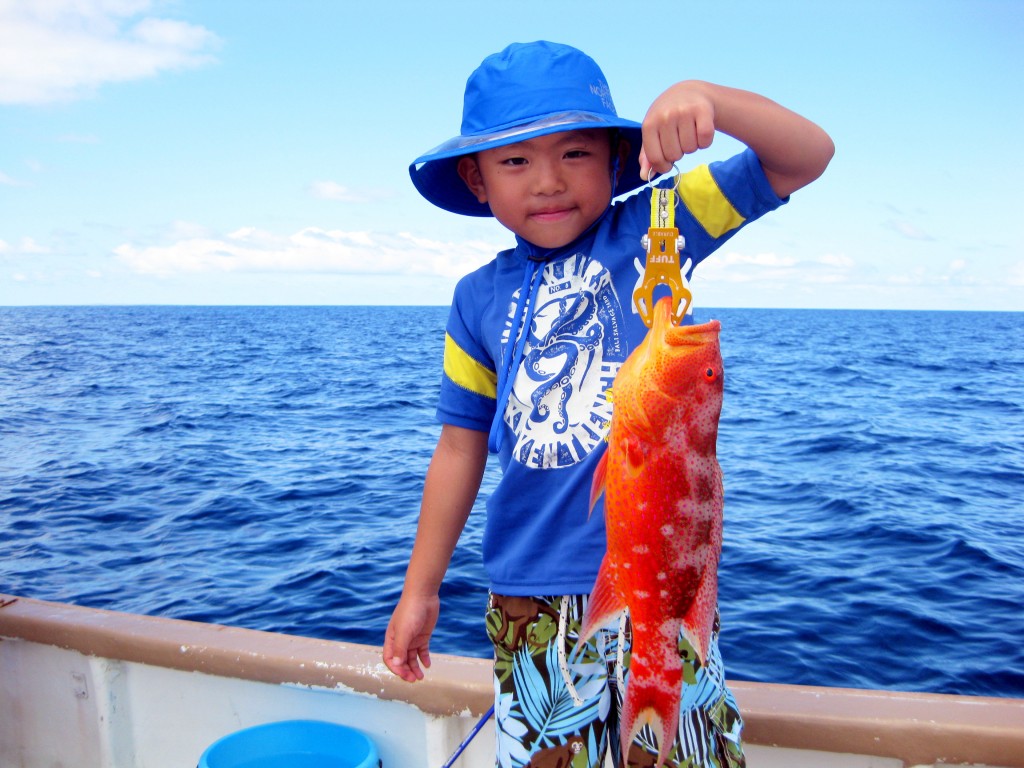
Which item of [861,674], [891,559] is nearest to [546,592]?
[861,674]

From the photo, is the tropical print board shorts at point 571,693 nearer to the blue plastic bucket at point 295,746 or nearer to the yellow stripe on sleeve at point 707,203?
the yellow stripe on sleeve at point 707,203

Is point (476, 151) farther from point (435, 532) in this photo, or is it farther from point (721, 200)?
point (435, 532)

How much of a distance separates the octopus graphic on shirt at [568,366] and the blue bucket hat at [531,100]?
39 cm

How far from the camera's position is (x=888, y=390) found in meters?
25.9

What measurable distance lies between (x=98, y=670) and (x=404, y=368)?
31.8m

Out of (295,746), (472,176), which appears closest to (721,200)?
(472,176)

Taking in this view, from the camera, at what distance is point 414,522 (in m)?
10.2

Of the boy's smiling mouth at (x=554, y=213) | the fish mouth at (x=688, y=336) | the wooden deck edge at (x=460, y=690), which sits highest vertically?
the boy's smiling mouth at (x=554, y=213)

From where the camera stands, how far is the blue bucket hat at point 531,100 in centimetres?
197

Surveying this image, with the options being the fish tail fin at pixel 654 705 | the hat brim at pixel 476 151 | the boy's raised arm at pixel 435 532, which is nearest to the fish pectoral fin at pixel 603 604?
the fish tail fin at pixel 654 705

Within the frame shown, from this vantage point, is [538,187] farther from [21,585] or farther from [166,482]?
[166,482]

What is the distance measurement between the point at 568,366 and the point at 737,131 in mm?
704

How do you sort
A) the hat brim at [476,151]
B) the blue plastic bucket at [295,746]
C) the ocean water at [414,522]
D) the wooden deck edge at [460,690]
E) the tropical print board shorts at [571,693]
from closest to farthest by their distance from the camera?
the hat brim at [476,151] → the tropical print board shorts at [571,693] → the wooden deck edge at [460,690] → the blue plastic bucket at [295,746] → the ocean water at [414,522]

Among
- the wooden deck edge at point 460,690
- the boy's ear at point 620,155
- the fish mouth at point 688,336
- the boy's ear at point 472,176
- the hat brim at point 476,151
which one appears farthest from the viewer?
the wooden deck edge at point 460,690
